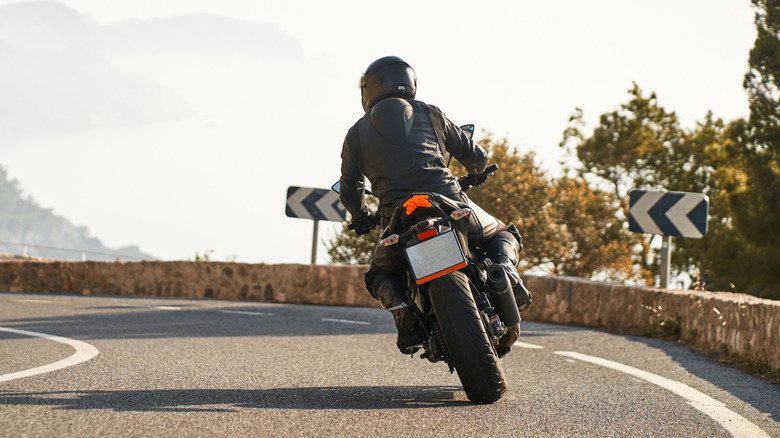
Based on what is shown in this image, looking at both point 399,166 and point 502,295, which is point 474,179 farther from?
point 502,295

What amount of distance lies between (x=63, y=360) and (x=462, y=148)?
3.04 metres

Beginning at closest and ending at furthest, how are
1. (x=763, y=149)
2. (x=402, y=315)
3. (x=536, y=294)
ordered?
(x=402, y=315) < (x=536, y=294) < (x=763, y=149)

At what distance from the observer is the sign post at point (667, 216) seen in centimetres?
1020

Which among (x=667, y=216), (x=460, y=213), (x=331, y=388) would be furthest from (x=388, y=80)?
(x=667, y=216)

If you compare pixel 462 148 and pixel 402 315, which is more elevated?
pixel 462 148

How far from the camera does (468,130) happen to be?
5.32 metres

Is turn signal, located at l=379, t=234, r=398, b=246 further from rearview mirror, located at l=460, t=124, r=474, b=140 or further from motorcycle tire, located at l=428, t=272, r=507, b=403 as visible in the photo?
rearview mirror, located at l=460, t=124, r=474, b=140

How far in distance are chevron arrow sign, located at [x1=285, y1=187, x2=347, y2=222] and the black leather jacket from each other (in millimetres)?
9119

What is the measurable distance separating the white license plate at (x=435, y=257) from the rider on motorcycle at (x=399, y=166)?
0.33 meters

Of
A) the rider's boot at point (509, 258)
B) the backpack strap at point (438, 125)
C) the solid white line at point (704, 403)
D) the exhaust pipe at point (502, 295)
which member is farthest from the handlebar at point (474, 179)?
the solid white line at point (704, 403)

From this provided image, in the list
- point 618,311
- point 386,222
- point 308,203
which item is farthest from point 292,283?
point 386,222

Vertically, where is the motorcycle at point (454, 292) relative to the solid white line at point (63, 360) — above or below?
above

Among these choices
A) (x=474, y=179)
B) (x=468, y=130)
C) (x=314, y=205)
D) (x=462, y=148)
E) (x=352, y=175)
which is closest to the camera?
(x=352, y=175)

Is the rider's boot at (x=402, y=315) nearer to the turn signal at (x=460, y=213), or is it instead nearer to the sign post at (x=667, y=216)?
the turn signal at (x=460, y=213)
